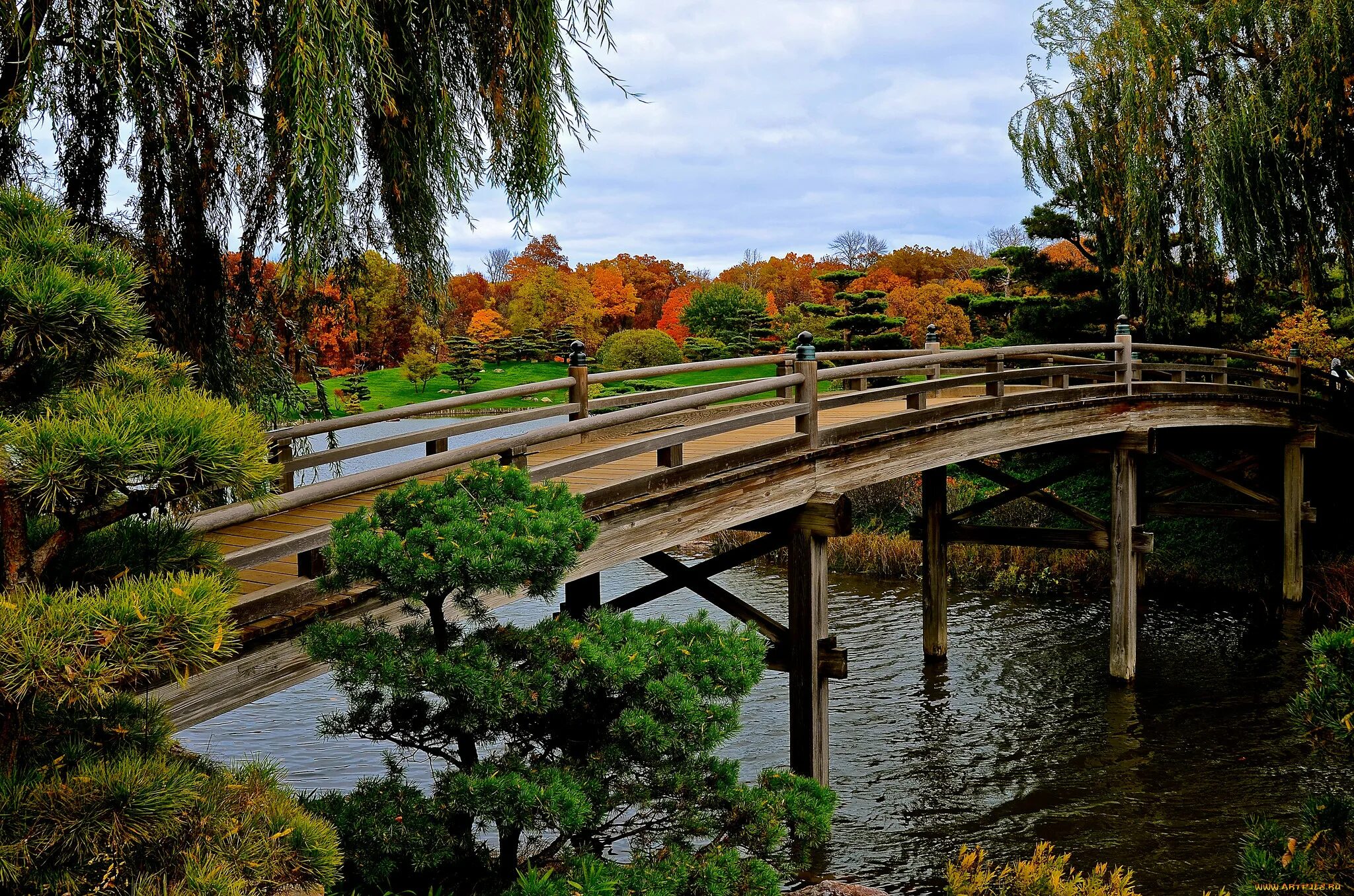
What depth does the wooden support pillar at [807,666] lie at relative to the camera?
7.46m

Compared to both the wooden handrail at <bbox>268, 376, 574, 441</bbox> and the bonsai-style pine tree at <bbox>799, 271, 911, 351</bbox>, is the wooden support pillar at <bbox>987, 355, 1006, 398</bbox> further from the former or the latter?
the bonsai-style pine tree at <bbox>799, 271, 911, 351</bbox>

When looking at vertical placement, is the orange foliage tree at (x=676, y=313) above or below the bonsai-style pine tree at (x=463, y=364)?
above

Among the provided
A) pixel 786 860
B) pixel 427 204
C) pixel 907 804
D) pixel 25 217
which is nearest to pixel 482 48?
pixel 427 204

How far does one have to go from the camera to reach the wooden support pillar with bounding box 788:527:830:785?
24.5ft

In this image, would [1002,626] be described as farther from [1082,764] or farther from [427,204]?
[427,204]

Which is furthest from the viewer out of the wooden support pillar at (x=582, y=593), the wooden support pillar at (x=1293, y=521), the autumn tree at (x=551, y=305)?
the autumn tree at (x=551, y=305)

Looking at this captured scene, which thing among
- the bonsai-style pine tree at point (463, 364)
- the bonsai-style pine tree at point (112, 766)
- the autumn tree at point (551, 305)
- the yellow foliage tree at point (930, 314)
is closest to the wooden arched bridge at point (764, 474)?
the bonsai-style pine tree at point (112, 766)

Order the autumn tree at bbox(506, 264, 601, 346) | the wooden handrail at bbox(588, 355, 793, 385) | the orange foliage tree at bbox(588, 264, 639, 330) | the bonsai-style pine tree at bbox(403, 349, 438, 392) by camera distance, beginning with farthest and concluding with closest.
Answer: the orange foliage tree at bbox(588, 264, 639, 330) < the autumn tree at bbox(506, 264, 601, 346) < the bonsai-style pine tree at bbox(403, 349, 438, 392) < the wooden handrail at bbox(588, 355, 793, 385)

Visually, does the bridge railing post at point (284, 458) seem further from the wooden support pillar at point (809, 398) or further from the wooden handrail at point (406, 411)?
the wooden support pillar at point (809, 398)

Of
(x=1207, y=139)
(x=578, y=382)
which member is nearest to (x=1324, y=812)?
(x=578, y=382)

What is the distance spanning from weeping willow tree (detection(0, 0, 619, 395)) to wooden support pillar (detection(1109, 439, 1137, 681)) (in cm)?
860

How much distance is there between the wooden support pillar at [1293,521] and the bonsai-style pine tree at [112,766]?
663 inches

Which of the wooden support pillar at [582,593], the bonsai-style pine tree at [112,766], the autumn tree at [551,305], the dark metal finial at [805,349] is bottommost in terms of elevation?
the wooden support pillar at [582,593]

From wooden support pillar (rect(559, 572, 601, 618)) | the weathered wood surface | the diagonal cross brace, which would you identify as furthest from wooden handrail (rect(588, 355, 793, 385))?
the diagonal cross brace
